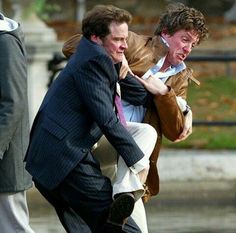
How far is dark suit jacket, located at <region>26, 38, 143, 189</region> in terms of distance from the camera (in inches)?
261


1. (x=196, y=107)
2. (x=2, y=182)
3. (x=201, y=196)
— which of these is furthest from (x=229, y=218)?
(x=196, y=107)

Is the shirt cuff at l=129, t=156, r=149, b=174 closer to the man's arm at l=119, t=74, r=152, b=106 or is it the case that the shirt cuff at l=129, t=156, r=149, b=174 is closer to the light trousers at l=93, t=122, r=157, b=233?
the light trousers at l=93, t=122, r=157, b=233

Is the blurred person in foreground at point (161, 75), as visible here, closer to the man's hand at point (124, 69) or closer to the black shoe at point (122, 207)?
the man's hand at point (124, 69)

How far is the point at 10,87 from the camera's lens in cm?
717

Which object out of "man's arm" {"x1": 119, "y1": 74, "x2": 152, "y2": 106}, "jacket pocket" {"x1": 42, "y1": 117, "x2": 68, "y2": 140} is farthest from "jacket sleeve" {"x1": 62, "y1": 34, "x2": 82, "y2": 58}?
"jacket pocket" {"x1": 42, "y1": 117, "x2": 68, "y2": 140}

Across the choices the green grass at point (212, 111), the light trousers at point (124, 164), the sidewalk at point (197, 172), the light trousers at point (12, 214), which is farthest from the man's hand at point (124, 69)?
the green grass at point (212, 111)

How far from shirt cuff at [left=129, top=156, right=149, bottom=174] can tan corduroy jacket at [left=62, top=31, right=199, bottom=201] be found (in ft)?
1.28

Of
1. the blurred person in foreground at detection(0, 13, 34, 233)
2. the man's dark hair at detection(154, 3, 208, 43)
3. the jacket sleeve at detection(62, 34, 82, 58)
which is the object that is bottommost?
the blurred person in foreground at detection(0, 13, 34, 233)

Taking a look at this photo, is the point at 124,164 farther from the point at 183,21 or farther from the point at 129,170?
the point at 183,21

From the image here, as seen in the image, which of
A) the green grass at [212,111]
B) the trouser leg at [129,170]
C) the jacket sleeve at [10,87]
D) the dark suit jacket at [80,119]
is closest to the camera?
the dark suit jacket at [80,119]

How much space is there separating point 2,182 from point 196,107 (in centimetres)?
914

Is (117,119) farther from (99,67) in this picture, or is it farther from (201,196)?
(201,196)

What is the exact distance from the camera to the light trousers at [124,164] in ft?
22.1

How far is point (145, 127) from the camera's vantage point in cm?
685
